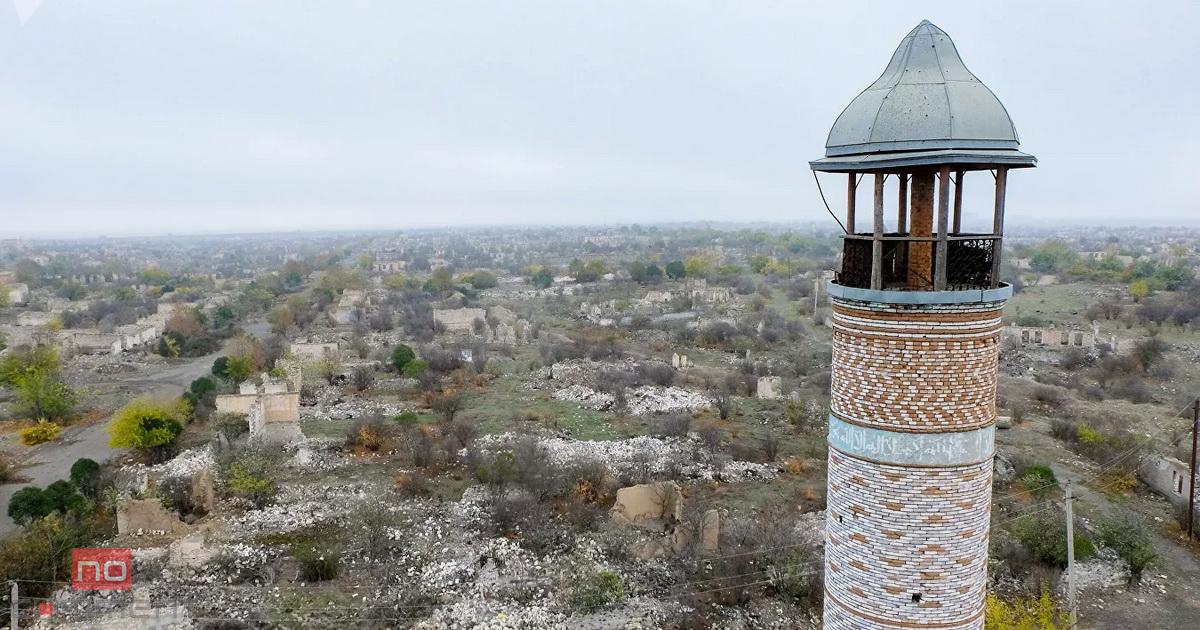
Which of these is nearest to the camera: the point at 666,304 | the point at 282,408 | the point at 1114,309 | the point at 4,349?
the point at 282,408

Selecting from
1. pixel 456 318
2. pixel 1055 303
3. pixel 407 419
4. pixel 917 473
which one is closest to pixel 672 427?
pixel 407 419

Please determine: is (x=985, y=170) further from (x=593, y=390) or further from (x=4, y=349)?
(x=4, y=349)

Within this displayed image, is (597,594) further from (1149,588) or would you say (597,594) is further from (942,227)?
(1149,588)

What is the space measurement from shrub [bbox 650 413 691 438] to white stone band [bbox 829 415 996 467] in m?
12.9

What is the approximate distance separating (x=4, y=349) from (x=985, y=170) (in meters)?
34.6

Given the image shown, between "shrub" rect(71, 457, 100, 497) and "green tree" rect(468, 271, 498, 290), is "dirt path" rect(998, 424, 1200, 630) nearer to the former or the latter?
"shrub" rect(71, 457, 100, 497)

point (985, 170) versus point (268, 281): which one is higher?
point (985, 170)

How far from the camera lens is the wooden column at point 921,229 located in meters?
4.98

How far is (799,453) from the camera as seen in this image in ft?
54.9

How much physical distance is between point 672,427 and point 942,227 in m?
13.5

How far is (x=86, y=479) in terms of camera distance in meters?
13.9

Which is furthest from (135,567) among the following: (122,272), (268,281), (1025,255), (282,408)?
(1025,255)

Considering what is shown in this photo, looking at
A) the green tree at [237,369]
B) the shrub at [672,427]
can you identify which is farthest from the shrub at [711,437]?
the green tree at [237,369]

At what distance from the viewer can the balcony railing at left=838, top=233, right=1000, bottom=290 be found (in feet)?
15.2
